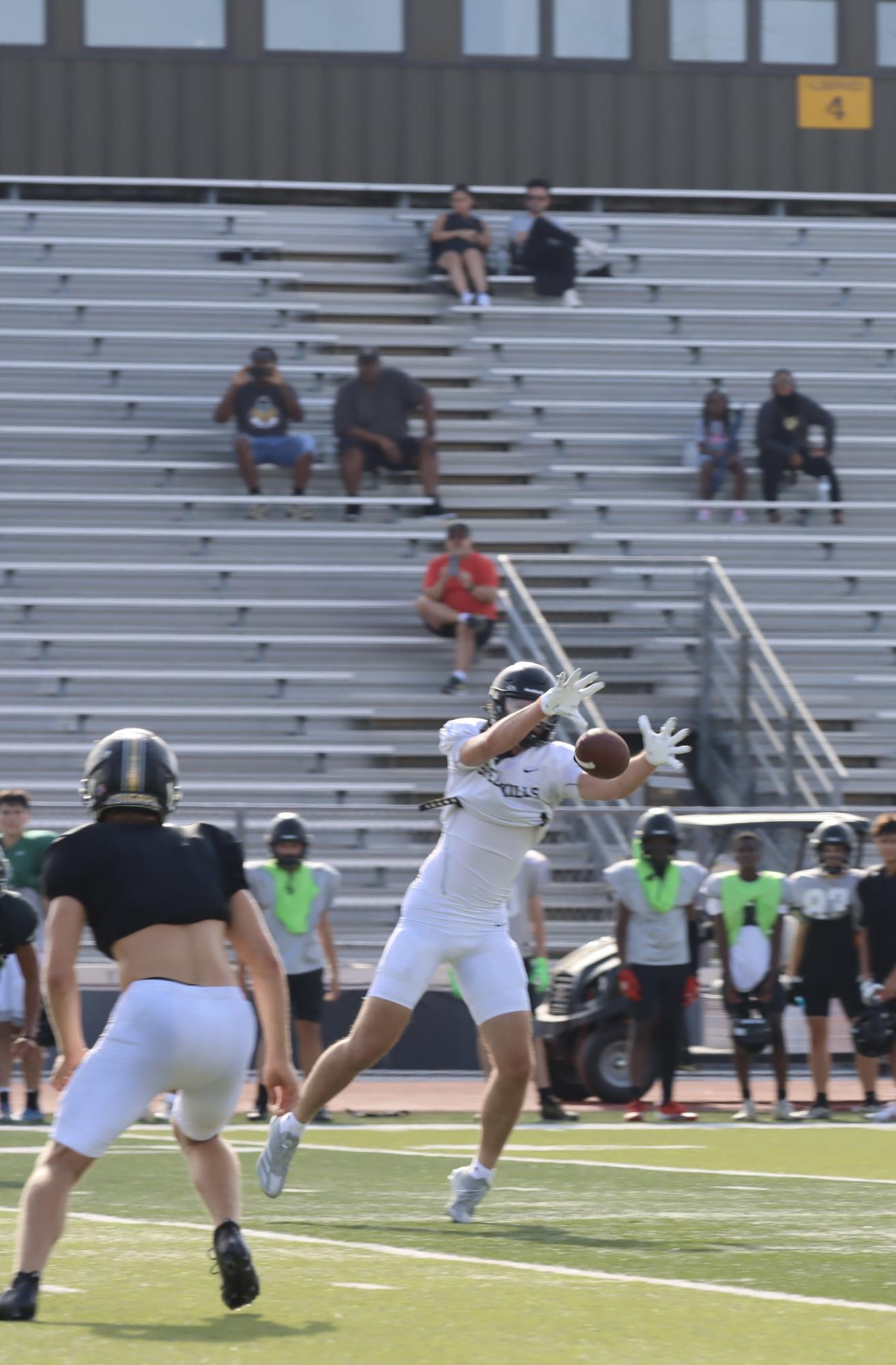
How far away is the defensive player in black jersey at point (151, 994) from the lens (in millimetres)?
5301

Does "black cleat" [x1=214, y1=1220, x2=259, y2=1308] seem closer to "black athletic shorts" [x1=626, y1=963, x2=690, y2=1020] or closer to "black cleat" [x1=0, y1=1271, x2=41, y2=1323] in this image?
"black cleat" [x1=0, y1=1271, x2=41, y2=1323]

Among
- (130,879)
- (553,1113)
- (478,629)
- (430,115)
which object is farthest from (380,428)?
(130,879)

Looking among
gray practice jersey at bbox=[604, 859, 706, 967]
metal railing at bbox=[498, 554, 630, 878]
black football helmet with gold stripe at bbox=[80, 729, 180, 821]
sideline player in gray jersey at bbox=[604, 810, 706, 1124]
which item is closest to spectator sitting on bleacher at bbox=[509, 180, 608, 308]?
metal railing at bbox=[498, 554, 630, 878]

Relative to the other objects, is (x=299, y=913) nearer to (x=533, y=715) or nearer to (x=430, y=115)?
(x=533, y=715)

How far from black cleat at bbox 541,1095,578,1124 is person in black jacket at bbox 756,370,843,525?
897 cm

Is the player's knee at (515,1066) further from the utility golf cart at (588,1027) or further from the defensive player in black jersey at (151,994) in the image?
the utility golf cart at (588,1027)

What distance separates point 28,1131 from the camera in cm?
1161

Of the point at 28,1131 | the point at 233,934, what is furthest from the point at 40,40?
the point at 233,934

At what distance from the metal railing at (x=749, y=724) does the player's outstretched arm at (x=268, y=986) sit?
10.8 m

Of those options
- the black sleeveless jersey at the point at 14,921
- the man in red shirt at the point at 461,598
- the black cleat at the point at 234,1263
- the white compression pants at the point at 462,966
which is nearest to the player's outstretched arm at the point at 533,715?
the white compression pants at the point at 462,966

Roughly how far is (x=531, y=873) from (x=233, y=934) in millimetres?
7458

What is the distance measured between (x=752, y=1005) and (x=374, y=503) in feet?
25.8

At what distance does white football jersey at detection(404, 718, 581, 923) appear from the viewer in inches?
314

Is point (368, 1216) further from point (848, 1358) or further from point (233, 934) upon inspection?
point (848, 1358)
